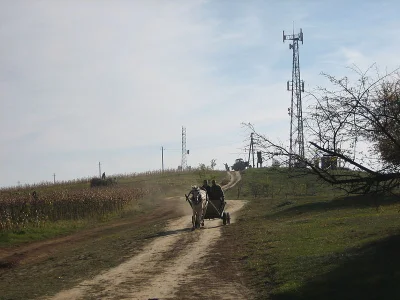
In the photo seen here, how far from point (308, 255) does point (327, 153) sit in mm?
3450

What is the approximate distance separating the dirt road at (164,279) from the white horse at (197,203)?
413 cm

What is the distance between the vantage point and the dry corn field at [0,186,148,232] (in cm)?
3631

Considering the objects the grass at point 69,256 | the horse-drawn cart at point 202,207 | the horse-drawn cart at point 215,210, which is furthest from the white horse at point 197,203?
the grass at point 69,256

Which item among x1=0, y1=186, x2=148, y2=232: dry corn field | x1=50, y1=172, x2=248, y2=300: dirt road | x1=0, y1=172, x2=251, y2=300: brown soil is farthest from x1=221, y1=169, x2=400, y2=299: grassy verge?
x1=0, y1=186, x2=148, y2=232: dry corn field

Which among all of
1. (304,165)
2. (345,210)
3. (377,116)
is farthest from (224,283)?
(345,210)

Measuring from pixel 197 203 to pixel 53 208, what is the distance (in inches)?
666

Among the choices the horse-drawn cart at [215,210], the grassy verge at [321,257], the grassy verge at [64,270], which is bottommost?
the grassy verge at [64,270]

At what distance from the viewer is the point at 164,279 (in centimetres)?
1556

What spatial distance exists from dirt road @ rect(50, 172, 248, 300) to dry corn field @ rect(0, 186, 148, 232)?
15608 millimetres

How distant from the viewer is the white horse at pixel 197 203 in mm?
27406

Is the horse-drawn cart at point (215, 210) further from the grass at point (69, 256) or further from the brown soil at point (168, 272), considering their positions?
the grass at point (69, 256)

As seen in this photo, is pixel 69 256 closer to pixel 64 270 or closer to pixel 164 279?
pixel 64 270

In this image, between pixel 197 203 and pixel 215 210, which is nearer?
pixel 197 203

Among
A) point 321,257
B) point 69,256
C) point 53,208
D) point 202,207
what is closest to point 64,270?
point 69,256
